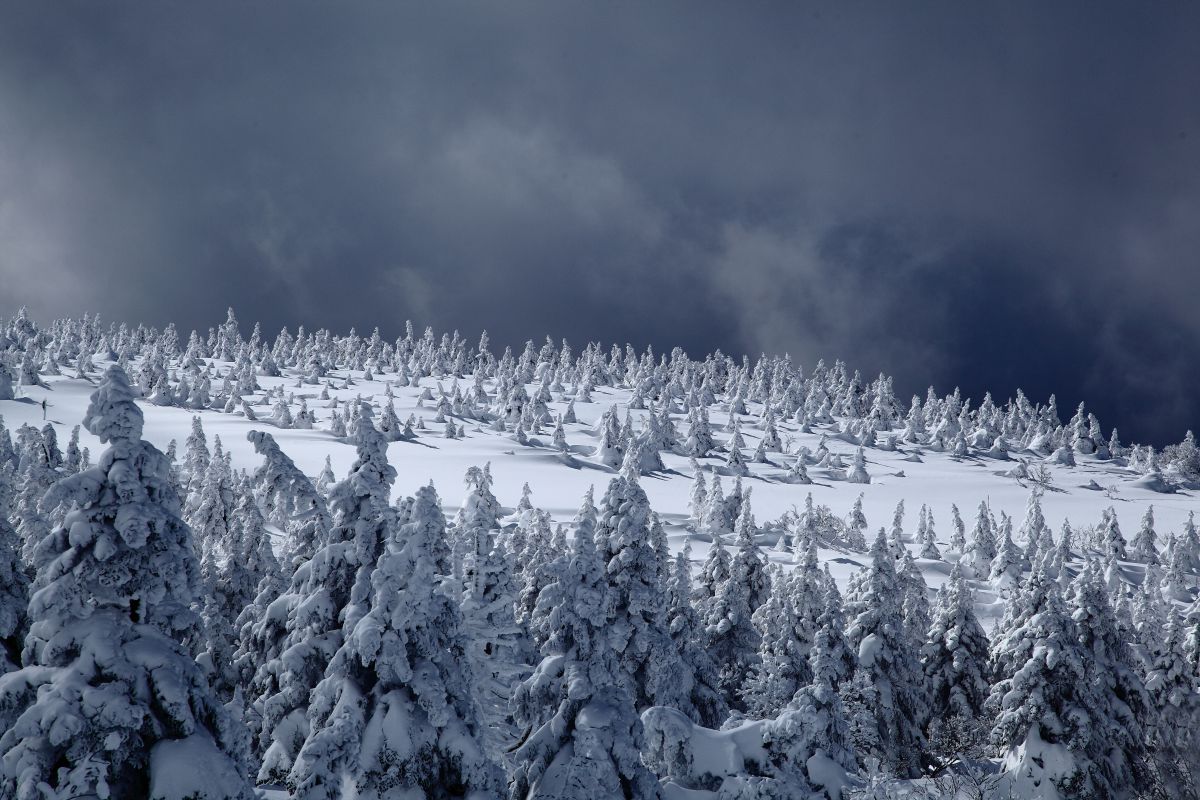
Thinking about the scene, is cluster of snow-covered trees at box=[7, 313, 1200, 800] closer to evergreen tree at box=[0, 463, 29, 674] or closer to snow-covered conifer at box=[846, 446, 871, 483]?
evergreen tree at box=[0, 463, 29, 674]

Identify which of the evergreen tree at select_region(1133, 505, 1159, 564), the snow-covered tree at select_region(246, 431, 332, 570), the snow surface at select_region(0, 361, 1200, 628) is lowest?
the snow-covered tree at select_region(246, 431, 332, 570)

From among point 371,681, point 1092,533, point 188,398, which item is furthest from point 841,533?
point 188,398

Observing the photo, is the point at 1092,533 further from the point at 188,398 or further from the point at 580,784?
the point at 188,398

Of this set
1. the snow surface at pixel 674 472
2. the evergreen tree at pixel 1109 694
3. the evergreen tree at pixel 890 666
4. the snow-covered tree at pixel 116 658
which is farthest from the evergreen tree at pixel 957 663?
the snow surface at pixel 674 472

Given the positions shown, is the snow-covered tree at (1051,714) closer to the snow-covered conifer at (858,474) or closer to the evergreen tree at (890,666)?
the evergreen tree at (890,666)

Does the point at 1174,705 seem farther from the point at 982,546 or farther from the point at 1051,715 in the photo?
the point at 982,546

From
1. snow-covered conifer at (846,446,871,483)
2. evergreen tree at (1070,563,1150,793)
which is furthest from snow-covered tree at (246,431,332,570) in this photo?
snow-covered conifer at (846,446,871,483)

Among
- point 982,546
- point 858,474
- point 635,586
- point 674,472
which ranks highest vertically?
point 858,474

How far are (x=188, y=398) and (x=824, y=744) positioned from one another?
16645 cm

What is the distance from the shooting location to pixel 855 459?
143 metres

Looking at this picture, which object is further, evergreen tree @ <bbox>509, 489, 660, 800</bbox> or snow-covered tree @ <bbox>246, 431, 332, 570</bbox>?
snow-covered tree @ <bbox>246, 431, 332, 570</bbox>

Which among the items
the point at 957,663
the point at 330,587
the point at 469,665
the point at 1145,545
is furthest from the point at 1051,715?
the point at 1145,545

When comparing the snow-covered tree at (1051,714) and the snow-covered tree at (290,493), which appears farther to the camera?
the snow-covered tree at (1051,714)

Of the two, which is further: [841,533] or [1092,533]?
[1092,533]
